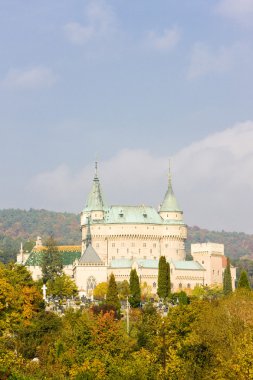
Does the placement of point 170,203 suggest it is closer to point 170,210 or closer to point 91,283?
point 170,210

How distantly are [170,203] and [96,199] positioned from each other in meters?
11.2

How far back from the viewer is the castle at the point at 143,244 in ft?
534

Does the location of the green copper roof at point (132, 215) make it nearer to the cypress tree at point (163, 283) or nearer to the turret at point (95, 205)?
the turret at point (95, 205)

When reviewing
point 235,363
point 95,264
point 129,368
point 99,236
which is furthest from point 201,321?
point 99,236

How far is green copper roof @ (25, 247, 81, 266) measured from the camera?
16950cm

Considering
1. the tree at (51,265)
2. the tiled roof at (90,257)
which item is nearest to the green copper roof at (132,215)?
the tiled roof at (90,257)

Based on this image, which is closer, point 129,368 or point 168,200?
point 129,368

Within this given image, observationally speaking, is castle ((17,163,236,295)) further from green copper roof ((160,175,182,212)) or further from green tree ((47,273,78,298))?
green tree ((47,273,78,298))

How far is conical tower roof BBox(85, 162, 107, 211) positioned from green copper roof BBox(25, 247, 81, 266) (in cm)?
942

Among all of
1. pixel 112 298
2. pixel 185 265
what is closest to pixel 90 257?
pixel 185 265

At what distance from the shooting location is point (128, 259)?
166625 mm

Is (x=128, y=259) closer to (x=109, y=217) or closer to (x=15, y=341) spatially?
(x=109, y=217)

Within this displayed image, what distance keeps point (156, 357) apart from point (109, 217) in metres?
105

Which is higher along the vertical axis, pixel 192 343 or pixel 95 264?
pixel 95 264
